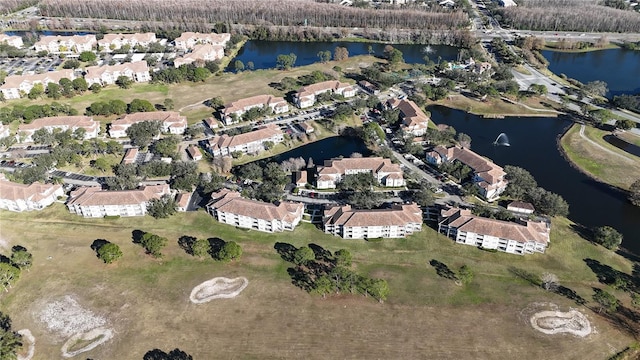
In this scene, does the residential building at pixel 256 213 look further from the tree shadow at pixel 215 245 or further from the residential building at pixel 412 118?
the residential building at pixel 412 118

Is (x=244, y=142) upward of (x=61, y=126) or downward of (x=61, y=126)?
upward

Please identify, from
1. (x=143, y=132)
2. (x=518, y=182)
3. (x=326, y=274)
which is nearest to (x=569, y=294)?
(x=518, y=182)

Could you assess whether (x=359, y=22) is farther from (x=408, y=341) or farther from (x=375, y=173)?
(x=408, y=341)

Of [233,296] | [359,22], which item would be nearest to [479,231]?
[233,296]

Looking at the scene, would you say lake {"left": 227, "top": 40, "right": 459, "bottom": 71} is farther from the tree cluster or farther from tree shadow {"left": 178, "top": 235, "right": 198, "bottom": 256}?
the tree cluster

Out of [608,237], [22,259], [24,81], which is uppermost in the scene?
[24,81]

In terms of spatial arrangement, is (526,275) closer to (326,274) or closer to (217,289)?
(326,274)
